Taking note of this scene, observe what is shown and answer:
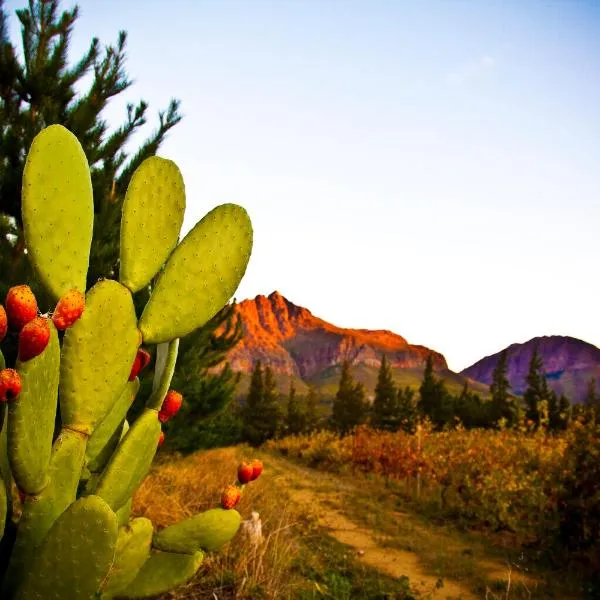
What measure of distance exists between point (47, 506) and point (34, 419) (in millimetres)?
292

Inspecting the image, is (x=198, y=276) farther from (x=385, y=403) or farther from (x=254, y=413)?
(x=385, y=403)

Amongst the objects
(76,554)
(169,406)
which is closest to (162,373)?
(169,406)

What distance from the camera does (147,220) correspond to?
76.4 inches

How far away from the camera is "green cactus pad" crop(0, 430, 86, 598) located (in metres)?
1.58

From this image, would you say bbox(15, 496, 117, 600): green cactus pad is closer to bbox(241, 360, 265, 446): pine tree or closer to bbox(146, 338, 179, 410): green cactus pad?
bbox(146, 338, 179, 410): green cactus pad

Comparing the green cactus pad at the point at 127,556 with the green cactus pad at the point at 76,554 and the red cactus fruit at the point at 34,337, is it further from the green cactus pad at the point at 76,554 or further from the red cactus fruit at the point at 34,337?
the red cactus fruit at the point at 34,337

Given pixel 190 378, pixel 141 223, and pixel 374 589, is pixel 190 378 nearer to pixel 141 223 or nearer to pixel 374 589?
pixel 374 589

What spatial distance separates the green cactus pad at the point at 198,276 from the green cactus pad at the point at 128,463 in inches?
10.9

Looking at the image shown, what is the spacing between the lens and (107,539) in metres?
1.42

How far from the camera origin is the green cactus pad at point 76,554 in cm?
142

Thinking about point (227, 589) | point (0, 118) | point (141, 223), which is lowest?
point (227, 589)

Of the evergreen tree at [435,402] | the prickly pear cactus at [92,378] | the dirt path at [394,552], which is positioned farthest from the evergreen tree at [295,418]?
the prickly pear cactus at [92,378]

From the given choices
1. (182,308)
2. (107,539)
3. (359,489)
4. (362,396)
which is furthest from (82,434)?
(362,396)

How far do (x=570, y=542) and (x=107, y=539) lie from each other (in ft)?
18.3
